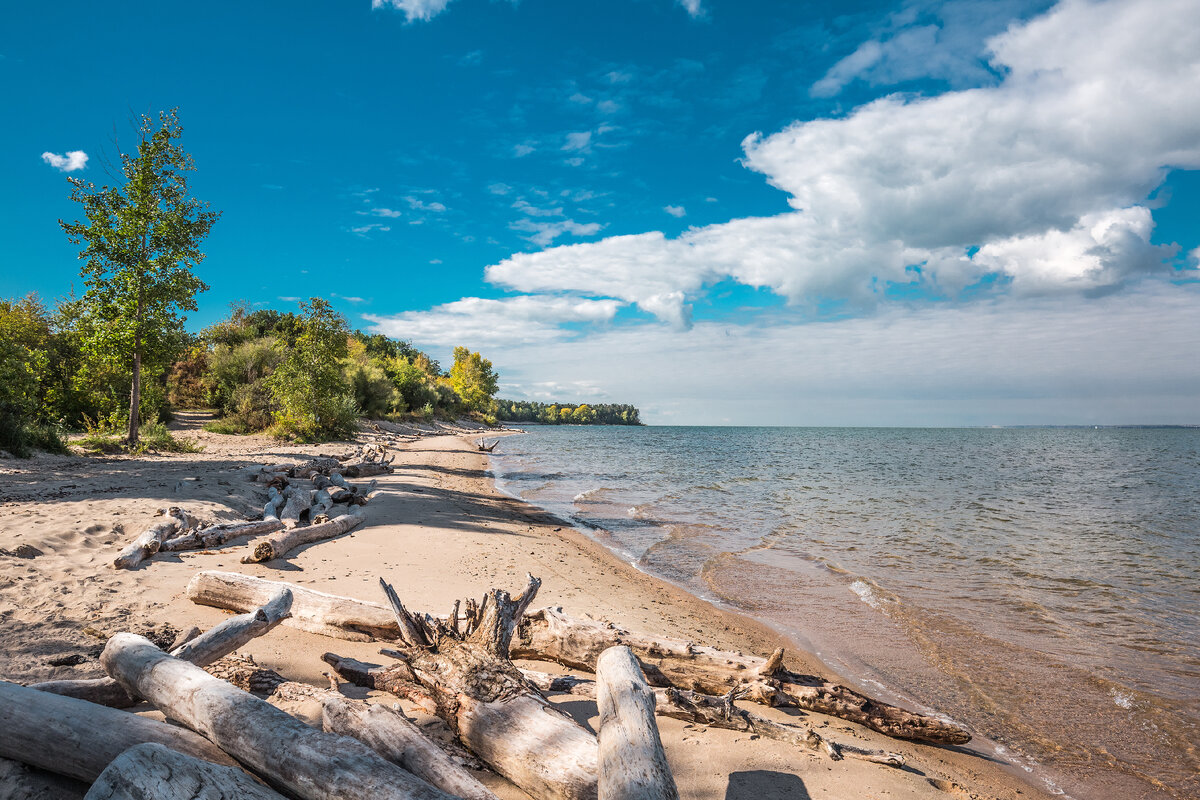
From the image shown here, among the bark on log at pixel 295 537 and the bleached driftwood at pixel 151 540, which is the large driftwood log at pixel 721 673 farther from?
the bleached driftwood at pixel 151 540

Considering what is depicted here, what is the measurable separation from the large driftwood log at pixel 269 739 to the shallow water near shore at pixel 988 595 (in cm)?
524

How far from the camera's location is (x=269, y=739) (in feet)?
8.93

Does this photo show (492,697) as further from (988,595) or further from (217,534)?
(988,595)

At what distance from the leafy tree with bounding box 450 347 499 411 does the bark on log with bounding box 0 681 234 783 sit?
275ft

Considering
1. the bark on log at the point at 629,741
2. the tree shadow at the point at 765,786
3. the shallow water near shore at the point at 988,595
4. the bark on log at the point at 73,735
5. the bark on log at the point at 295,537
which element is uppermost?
the bark on log at the point at 73,735

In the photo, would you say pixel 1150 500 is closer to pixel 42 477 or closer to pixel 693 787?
pixel 693 787

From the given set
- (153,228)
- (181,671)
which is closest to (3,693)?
(181,671)

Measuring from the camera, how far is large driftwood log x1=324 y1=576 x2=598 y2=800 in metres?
3.06

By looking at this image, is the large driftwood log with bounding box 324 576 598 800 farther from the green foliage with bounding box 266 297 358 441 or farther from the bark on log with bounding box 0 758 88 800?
the green foliage with bounding box 266 297 358 441

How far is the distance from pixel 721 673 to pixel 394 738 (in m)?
2.88

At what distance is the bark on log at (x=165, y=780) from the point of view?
2213mm

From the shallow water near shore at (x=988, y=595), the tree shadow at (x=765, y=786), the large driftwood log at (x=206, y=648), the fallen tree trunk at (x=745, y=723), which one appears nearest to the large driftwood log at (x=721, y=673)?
the fallen tree trunk at (x=745, y=723)

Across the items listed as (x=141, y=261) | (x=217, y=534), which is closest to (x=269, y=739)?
(x=217, y=534)

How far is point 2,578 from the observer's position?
554 cm
